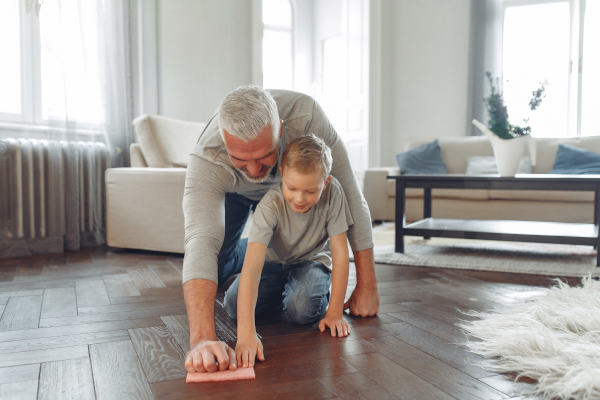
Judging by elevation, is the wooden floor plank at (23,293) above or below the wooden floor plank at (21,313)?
below

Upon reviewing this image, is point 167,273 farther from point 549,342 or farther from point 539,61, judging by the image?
point 539,61

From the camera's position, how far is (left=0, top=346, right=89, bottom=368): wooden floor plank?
1.08 metres

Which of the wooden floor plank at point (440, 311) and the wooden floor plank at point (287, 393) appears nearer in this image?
the wooden floor plank at point (287, 393)

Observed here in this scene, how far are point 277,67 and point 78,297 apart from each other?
4789 mm

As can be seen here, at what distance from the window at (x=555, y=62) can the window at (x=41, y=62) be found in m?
3.96

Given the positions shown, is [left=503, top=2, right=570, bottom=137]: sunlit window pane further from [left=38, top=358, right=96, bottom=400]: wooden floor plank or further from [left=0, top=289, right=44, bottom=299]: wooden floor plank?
[left=38, top=358, right=96, bottom=400]: wooden floor plank

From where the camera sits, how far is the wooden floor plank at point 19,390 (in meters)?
0.90

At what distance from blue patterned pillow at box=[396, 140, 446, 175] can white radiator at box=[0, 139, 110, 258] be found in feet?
7.79

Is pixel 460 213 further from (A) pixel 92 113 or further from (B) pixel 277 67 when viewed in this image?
(B) pixel 277 67

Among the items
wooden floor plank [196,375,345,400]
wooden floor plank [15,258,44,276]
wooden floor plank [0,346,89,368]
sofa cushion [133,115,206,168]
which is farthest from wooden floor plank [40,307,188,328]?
sofa cushion [133,115,206,168]

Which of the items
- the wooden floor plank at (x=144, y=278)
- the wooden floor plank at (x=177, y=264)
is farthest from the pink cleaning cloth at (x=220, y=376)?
→ the wooden floor plank at (x=177, y=264)

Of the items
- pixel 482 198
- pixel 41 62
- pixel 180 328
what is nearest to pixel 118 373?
pixel 180 328

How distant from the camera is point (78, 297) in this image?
5.52ft

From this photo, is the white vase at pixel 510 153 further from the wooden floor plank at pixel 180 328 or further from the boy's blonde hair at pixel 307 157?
the wooden floor plank at pixel 180 328
